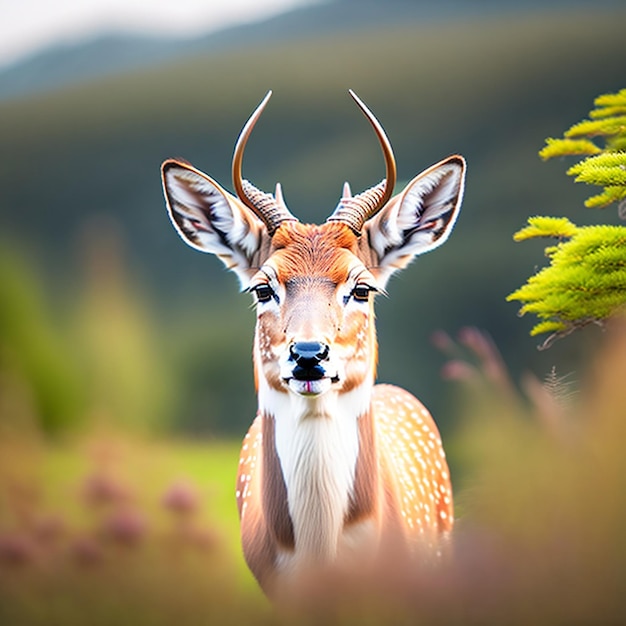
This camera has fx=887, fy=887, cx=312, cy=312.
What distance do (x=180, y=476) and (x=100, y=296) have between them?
86 centimetres

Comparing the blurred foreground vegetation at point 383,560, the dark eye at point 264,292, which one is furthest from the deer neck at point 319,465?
the blurred foreground vegetation at point 383,560

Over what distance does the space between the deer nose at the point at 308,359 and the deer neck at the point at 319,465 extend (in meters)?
0.19

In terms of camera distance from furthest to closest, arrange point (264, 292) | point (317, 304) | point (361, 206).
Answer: point (361, 206)
point (264, 292)
point (317, 304)

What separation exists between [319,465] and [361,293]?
1.89 ft

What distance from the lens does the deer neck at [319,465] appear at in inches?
111

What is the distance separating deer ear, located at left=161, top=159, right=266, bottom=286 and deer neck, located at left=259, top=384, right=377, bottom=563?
498 mm

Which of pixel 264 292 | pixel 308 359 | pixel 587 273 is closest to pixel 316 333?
pixel 308 359

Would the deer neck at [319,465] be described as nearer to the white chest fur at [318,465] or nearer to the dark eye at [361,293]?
the white chest fur at [318,465]

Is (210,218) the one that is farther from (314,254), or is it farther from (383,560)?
(383,560)

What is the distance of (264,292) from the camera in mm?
2898

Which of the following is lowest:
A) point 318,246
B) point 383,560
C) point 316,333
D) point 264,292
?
point 383,560

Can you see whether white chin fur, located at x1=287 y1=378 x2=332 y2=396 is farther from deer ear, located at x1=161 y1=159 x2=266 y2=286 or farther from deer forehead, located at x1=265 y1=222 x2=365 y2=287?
deer ear, located at x1=161 y1=159 x2=266 y2=286

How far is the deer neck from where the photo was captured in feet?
9.25

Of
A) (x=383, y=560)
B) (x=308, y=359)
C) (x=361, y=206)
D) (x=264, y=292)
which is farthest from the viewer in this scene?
(x=361, y=206)
